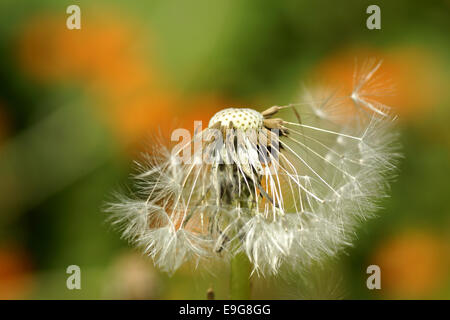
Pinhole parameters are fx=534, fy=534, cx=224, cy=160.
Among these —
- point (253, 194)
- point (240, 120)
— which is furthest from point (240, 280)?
point (240, 120)

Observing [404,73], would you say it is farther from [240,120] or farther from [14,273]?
[14,273]

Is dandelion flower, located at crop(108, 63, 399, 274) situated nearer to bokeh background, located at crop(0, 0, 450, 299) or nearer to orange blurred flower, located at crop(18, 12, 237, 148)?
bokeh background, located at crop(0, 0, 450, 299)

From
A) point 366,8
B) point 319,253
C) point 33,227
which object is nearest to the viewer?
point 319,253

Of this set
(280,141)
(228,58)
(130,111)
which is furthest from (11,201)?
(280,141)

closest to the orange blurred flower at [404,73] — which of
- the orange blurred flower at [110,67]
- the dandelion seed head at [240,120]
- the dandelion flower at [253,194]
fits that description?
the orange blurred flower at [110,67]

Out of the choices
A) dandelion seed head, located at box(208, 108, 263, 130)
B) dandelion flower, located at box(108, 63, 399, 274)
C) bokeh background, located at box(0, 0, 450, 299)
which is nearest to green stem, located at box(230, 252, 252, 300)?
dandelion flower, located at box(108, 63, 399, 274)

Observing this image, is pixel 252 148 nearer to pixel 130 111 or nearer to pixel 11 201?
pixel 130 111
